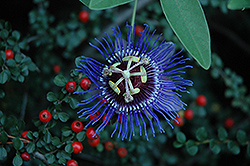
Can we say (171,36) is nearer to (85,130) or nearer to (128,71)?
(128,71)

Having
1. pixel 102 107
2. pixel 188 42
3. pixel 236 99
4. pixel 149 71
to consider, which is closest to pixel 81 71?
pixel 102 107

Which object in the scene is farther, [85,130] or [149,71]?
[149,71]

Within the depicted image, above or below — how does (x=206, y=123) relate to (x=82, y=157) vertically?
above

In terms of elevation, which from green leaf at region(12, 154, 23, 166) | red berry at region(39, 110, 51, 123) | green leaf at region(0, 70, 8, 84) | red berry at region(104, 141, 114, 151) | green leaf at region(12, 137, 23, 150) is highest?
green leaf at region(0, 70, 8, 84)

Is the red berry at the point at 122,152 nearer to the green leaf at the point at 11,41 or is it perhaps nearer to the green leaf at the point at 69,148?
the green leaf at the point at 69,148

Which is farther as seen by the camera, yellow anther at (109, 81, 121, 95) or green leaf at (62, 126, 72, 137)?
yellow anther at (109, 81, 121, 95)

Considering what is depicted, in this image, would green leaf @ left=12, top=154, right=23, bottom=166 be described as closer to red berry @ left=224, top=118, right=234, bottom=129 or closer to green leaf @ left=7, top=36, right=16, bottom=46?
green leaf @ left=7, top=36, right=16, bottom=46

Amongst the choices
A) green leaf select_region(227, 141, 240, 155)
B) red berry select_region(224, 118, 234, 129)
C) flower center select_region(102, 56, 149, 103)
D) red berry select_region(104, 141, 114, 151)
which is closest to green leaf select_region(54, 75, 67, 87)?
flower center select_region(102, 56, 149, 103)

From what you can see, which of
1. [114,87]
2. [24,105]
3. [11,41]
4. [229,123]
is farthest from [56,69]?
[229,123]
